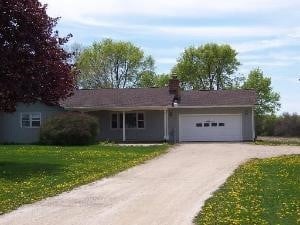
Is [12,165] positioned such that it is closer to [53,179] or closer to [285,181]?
[53,179]

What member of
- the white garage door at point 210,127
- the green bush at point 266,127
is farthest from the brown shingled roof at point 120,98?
the green bush at point 266,127

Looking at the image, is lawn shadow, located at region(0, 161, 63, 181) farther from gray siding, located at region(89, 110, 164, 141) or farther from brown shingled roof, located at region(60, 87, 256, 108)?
gray siding, located at region(89, 110, 164, 141)

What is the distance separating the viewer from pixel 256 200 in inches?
503

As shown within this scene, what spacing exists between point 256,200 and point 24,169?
9775 mm

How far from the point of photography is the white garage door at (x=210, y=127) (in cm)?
4062

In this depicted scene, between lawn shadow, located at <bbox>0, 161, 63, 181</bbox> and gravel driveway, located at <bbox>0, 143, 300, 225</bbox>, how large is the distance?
8.13 ft

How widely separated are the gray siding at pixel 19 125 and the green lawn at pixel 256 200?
77.7 ft

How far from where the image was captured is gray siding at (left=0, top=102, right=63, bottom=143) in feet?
135

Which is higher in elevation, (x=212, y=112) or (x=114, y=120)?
(x=212, y=112)

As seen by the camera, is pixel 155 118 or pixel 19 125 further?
pixel 19 125

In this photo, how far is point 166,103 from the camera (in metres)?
40.3

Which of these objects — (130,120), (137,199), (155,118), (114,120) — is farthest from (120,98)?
(137,199)

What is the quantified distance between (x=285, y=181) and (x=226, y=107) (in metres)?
24.0

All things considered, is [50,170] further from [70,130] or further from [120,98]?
[120,98]
